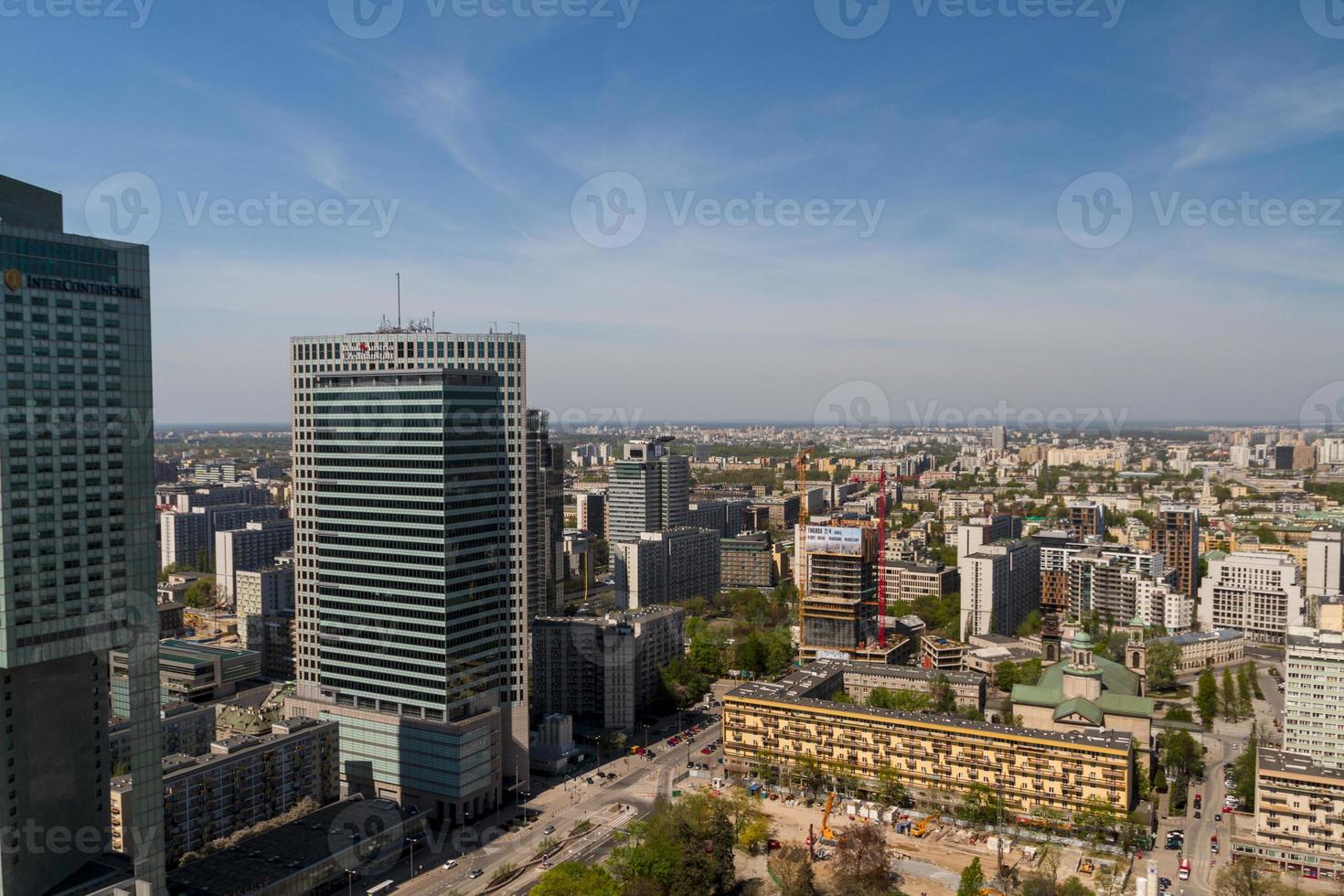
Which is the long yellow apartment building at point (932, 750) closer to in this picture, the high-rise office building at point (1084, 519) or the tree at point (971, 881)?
the tree at point (971, 881)

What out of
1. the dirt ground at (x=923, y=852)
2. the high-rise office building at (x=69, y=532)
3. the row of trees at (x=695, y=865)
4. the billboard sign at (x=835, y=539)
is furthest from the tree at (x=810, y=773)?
the high-rise office building at (x=69, y=532)

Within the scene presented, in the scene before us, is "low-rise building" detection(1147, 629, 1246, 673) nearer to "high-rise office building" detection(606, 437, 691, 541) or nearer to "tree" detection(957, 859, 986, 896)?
"tree" detection(957, 859, 986, 896)

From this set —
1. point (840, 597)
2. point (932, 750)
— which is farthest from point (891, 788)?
point (840, 597)

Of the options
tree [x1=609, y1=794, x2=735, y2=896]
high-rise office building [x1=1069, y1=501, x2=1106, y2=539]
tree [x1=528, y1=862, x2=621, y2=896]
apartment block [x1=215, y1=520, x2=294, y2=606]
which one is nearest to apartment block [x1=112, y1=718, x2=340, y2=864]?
tree [x1=528, y1=862, x2=621, y2=896]

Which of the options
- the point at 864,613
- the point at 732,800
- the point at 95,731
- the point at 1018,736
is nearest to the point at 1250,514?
the point at 864,613

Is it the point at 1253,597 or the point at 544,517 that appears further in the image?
the point at 1253,597

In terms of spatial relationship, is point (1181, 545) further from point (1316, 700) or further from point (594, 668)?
point (594, 668)
